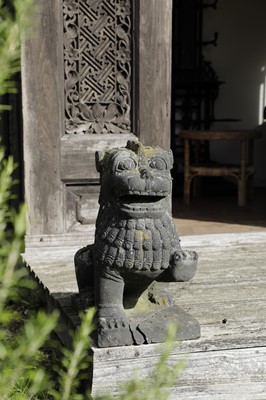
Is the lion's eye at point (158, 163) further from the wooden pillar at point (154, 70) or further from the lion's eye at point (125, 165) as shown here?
the wooden pillar at point (154, 70)

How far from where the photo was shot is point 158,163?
290 centimetres

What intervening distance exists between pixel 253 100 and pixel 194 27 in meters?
1.44

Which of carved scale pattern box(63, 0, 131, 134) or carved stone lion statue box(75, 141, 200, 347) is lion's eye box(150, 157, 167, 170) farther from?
carved scale pattern box(63, 0, 131, 134)

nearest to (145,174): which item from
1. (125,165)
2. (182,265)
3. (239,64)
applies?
(125,165)

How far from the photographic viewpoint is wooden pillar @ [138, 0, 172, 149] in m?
5.20

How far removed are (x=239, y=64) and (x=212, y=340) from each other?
7.54 meters

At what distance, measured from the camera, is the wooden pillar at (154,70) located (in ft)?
17.1

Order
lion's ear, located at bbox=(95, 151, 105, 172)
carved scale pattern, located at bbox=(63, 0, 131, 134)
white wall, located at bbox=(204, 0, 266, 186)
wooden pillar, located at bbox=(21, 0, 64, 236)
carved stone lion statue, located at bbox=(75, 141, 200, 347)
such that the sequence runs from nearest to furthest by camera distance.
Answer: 1. carved stone lion statue, located at bbox=(75, 141, 200, 347)
2. lion's ear, located at bbox=(95, 151, 105, 172)
3. wooden pillar, located at bbox=(21, 0, 64, 236)
4. carved scale pattern, located at bbox=(63, 0, 131, 134)
5. white wall, located at bbox=(204, 0, 266, 186)

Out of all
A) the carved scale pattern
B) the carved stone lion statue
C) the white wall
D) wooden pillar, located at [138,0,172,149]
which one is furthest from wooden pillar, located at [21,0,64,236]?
the white wall

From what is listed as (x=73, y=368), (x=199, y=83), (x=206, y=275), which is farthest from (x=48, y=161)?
(x=199, y=83)

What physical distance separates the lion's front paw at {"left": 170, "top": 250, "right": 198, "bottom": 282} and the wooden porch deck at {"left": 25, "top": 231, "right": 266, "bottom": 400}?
30cm

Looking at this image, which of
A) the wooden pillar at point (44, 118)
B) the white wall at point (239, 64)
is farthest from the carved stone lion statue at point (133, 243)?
the white wall at point (239, 64)

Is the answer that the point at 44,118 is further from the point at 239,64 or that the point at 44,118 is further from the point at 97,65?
the point at 239,64

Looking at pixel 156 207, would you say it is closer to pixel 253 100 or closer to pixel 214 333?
pixel 214 333
